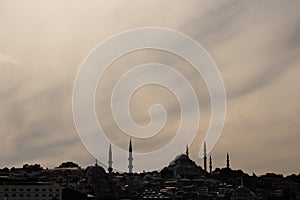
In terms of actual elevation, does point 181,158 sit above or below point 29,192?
above

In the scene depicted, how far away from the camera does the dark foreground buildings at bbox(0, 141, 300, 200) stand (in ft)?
247

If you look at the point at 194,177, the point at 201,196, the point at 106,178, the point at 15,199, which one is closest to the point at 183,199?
the point at 201,196

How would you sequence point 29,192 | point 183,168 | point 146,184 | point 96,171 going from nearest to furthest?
point 29,192 < point 96,171 < point 146,184 < point 183,168

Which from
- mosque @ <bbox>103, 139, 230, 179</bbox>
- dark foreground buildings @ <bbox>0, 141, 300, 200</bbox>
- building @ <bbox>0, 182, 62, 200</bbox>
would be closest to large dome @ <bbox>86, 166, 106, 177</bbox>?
dark foreground buildings @ <bbox>0, 141, 300, 200</bbox>

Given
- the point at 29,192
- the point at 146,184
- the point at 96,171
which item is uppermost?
the point at 96,171

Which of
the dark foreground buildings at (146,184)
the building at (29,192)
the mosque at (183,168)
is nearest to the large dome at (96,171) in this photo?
the dark foreground buildings at (146,184)

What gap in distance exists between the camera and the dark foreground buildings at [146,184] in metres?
75.2

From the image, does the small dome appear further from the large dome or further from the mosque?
the large dome

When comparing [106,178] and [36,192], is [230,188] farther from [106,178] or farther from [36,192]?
[36,192]

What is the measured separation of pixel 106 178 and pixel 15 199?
29775 mm

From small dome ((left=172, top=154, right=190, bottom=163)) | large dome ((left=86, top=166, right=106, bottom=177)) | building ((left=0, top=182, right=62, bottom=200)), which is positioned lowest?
building ((left=0, top=182, right=62, bottom=200))

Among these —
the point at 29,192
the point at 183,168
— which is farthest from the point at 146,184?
the point at 29,192

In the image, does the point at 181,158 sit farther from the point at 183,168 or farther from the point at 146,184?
the point at 146,184

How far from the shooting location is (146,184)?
370 feet
